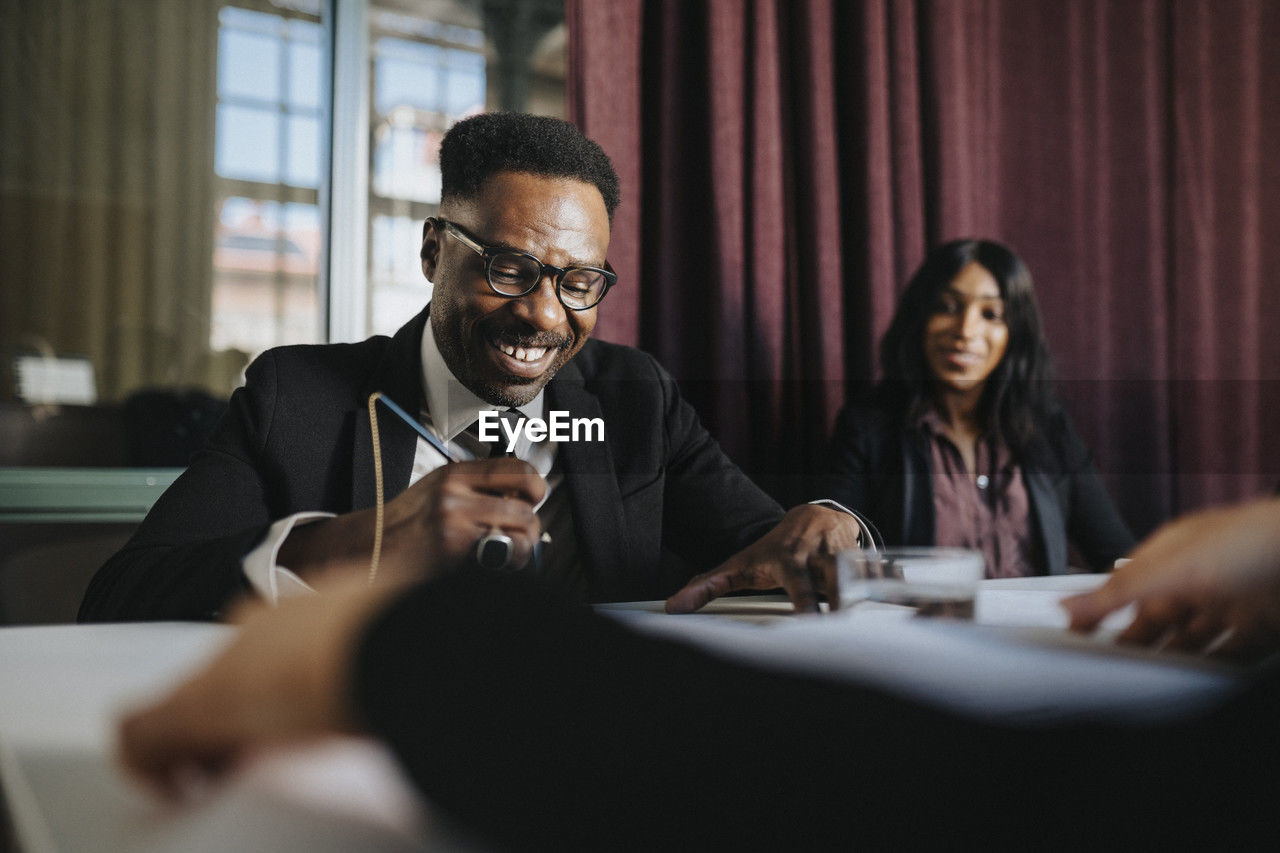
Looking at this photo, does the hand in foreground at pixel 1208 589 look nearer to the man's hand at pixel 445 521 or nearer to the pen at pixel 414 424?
the man's hand at pixel 445 521

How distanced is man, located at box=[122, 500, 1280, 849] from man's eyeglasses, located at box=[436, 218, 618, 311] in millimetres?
719

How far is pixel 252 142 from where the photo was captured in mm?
2674

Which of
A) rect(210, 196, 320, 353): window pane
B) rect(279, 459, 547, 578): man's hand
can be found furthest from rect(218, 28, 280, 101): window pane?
rect(279, 459, 547, 578): man's hand

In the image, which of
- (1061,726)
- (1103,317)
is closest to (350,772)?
(1061,726)

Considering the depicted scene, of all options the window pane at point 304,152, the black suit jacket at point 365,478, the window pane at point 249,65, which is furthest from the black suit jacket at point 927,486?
the window pane at point 249,65

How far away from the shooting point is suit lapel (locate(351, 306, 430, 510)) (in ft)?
2.67

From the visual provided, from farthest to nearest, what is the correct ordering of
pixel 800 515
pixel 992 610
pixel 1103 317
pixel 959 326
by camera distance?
pixel 1103 317 → pixel 959 326 → pixel 800 515 → pixel 992 610

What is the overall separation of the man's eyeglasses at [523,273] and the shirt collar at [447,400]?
105 millimetres

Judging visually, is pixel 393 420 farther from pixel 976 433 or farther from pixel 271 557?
pixel 976 433

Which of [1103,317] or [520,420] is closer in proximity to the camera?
[520,420]

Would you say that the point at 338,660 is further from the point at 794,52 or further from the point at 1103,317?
the point at 1103,317

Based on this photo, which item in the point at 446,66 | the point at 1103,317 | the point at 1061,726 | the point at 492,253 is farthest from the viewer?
the point at 446,66

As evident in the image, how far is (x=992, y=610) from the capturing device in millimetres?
524

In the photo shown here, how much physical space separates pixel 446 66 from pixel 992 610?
218 centimetres
